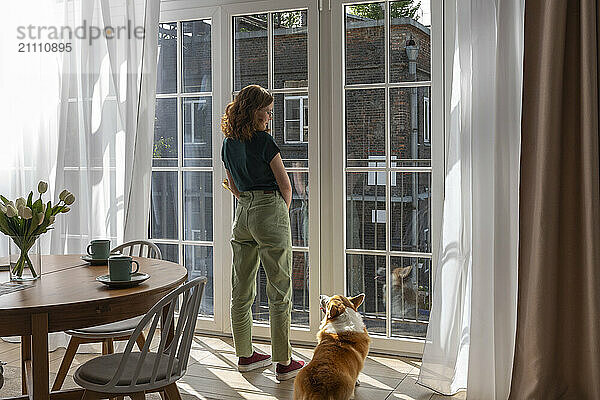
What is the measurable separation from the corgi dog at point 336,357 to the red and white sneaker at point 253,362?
730mm

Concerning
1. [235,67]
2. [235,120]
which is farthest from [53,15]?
[235,120]

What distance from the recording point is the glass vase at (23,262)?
2.73 m

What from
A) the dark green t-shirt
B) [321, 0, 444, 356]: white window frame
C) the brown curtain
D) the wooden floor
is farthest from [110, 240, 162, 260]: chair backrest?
the brown curtain

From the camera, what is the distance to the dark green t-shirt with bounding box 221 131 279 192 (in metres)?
3.64

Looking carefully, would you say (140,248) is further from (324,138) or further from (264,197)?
(324,138)

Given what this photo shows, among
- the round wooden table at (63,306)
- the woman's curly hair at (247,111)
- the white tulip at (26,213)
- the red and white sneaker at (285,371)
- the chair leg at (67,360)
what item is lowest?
the red and white sneaker at (285,371)

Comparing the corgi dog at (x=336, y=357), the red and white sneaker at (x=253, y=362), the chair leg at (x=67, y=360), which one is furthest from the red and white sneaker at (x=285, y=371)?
the chair leg at (x=67, y=360)

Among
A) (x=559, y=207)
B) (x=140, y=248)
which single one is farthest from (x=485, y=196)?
(x=140, y=248)

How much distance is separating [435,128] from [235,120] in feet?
3.77

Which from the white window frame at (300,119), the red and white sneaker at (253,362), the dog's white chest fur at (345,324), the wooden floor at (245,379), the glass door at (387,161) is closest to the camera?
the dog's white chest fur at (345,324)

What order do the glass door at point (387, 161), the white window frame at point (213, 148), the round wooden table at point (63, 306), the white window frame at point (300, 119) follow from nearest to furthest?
1. the round wooden table at point (63, 306)
2. the glass door at point (387, 161)
3. the white window frame at point (300, 119)
4. the white window frame at point (213, 148)

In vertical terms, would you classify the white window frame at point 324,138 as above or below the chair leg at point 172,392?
above

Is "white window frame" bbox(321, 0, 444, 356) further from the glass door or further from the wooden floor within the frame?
the wooden floor

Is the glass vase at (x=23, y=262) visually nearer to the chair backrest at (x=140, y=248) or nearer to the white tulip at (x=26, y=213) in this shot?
the white tulip at (x=26, y=213)
